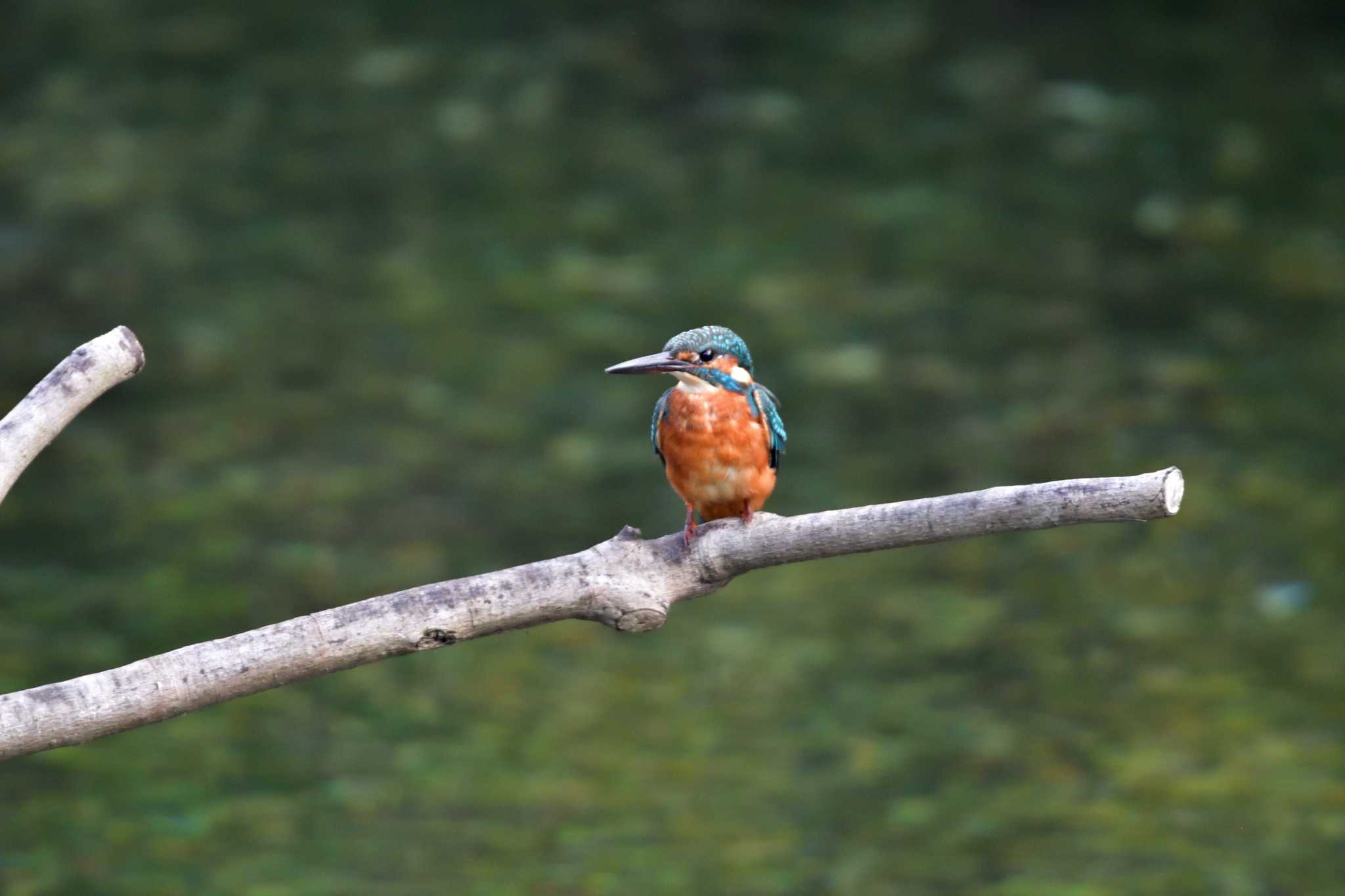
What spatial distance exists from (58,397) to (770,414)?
133 cm

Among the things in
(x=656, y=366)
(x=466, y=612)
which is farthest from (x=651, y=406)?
(x=466, y=612)

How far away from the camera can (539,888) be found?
16.8 feet

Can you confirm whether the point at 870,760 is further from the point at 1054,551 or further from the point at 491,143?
the point at 491,143

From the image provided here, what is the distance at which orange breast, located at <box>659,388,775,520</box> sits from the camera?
133 inches

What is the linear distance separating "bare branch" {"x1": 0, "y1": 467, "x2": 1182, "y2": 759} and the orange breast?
0.49 m

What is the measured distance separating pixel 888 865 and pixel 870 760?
18.2 inches

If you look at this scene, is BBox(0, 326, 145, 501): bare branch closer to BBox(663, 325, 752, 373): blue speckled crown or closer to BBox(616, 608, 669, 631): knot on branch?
BBox(616, 608, 669, 631): knot on branch

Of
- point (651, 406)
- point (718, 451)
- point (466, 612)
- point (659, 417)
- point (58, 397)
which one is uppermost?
point (651, 406)

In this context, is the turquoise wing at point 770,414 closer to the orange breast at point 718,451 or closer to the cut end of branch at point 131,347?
the orange breast at point 718,451

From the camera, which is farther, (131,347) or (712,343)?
(712,343)

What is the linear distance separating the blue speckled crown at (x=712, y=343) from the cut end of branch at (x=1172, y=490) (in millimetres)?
1048

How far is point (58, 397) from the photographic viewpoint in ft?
9.32

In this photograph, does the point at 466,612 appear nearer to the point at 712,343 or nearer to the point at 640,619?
the point at 640,619

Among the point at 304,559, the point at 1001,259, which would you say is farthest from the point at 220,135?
the point at 1001,259
